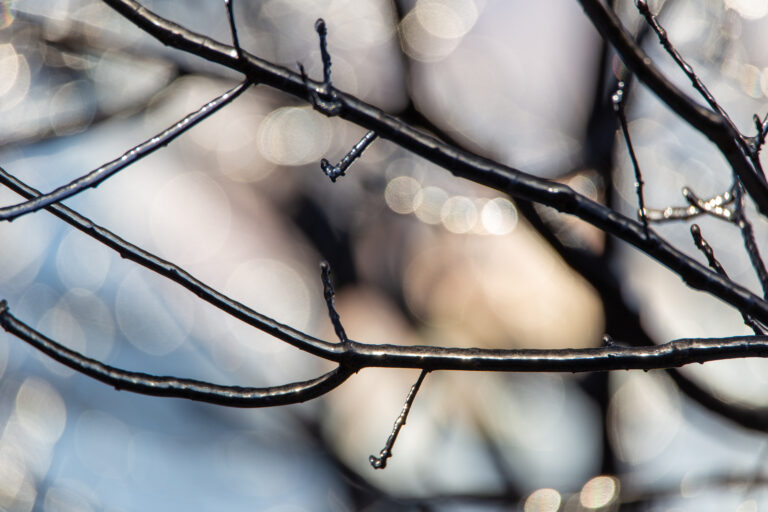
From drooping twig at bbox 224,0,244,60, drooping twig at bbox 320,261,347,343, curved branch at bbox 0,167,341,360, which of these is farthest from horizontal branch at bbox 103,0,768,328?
curved branch at bbox 0,167,341,360

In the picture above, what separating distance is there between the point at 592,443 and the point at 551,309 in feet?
3.41

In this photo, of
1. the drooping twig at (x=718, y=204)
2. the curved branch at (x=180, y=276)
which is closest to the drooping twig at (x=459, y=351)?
the curved branch at (x=180, y=276)

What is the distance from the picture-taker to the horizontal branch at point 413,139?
1.23 m

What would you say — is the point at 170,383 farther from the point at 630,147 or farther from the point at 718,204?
the point at 718,204

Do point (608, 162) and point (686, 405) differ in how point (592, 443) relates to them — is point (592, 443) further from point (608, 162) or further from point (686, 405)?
point (608, 162)

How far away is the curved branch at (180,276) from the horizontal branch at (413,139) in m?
0.45

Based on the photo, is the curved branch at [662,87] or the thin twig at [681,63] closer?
the curved branch at [662,87]

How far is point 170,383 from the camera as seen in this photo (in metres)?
1.36

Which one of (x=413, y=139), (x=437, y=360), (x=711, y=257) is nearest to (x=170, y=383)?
(x=437, y=360)

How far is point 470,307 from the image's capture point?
16.3ft

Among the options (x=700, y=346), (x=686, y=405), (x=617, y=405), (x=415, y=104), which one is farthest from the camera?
(x=617, y=405)

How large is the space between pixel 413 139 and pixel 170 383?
0.77 meters

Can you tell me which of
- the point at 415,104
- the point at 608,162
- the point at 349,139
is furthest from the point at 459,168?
the point at 349,139

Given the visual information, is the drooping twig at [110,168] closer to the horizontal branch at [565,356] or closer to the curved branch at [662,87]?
the horizontal branch at [565,356]
